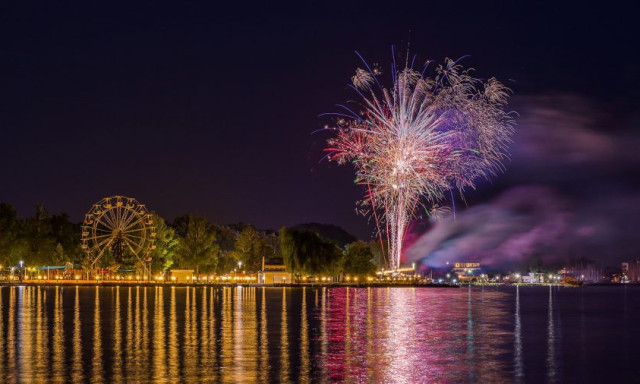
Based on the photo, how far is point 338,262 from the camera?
15500 cm

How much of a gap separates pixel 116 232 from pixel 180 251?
19.8 metres

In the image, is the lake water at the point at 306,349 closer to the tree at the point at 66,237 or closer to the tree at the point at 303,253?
the tree at the point at 303,253

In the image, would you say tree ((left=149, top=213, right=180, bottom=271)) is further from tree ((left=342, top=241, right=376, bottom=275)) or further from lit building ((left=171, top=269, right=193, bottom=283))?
tree ((left=342, top=241, right=376, bottom=275))

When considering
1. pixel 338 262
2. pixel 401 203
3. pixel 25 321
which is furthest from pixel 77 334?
pixel 338 262

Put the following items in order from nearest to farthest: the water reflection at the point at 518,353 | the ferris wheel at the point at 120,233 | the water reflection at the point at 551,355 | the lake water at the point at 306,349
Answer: the lake water at the point at 306,349, the water reflection at the point at 518,353, the water reflection at the point at 551,355, the ferris wheel at the point at 120,233

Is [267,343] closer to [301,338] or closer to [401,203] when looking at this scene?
[301,338]

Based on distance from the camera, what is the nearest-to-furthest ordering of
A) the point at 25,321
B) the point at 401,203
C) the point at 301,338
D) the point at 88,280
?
the point at 301,338 < the point at 25,321 < the point at 401,203 < the point at 88,280

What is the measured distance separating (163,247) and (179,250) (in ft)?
9.59

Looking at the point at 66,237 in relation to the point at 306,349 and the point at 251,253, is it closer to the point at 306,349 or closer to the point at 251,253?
the point at 251,253

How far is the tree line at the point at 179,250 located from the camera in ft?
467

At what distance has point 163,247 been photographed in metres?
150

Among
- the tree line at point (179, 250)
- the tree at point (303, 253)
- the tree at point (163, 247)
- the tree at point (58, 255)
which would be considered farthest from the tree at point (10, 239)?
the tree at point (303, 253)

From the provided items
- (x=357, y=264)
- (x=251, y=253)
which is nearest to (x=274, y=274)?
(x=251, y=253)

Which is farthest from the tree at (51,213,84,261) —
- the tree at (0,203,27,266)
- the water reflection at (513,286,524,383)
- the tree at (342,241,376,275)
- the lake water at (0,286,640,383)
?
the water reflection at (513,286,524,383)
